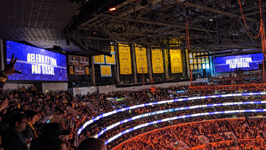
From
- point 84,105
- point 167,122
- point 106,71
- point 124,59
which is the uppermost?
point 124,59

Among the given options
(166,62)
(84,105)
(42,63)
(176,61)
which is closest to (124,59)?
(166,62)

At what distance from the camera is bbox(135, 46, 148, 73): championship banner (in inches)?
1314

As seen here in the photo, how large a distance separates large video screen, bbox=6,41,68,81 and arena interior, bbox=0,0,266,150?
6 centimetres

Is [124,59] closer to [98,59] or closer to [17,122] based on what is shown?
[98,59]

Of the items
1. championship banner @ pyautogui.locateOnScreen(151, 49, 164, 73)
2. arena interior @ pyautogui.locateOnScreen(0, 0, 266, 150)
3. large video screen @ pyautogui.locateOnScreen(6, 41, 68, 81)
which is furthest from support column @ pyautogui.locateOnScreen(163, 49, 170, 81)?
large video screen @ pyautogui.locateOnScreen(6, 41, 68, 81)

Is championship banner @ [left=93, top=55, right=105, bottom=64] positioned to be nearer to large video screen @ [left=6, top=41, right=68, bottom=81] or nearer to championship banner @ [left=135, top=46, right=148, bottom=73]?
championship banner @ [left=135, top=46, right=148, bottom=73]

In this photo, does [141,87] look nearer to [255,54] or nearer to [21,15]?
[255,54]

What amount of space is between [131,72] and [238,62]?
1893cm

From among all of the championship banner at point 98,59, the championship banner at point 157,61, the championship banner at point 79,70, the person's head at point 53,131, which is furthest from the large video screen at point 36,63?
the championship banner at point 157,61

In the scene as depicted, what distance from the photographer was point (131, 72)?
3262 centimetres

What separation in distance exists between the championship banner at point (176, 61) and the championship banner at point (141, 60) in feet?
15.9

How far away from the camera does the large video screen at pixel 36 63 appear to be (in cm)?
1339

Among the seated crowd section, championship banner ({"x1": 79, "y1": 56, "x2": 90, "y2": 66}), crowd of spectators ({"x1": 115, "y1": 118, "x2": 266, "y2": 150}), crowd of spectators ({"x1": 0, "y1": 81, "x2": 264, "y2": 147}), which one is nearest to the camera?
crowd of spectators ({"x1": 0, "y1": 81, "x2": 264, "y2": 147})

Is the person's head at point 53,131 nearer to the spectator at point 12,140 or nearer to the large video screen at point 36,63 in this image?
the spectator at point 12,140
